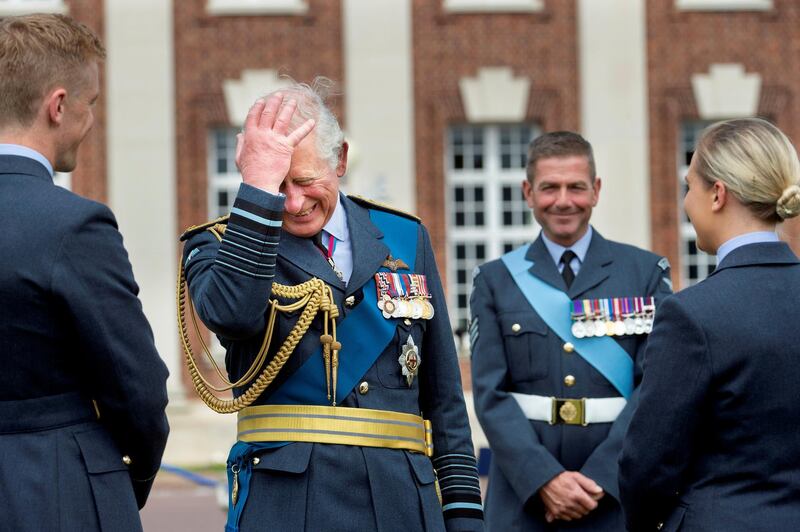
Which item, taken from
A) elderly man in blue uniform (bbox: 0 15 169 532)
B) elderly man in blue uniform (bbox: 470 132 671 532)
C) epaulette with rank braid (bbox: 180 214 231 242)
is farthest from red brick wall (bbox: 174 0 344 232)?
elderly man in blue uniform (bbox: 0 15 169 532)

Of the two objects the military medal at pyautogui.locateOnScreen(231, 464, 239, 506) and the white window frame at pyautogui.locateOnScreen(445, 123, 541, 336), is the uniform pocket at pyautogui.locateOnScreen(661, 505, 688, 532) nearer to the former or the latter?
the military medal at pyautogui.locateOnScreen(231, 464, 239, 506)

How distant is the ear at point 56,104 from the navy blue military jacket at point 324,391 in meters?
0.49

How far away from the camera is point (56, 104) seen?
3512 millimetres

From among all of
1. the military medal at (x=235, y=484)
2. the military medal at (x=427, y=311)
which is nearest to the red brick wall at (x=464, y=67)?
the military medal at (x=427, y=311)

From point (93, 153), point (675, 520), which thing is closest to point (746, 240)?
point (675, 520)

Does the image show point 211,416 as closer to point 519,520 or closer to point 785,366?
point 519,520

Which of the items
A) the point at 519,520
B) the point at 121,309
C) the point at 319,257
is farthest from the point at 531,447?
the point at 121,309

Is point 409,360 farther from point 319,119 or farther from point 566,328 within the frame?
point 566,328

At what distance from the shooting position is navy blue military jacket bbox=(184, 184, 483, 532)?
3689mm

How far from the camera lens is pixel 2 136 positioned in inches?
140

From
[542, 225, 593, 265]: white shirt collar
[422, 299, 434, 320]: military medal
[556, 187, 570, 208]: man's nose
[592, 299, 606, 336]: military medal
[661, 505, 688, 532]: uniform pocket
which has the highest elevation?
[556, 187, 570, 208]: man's nose

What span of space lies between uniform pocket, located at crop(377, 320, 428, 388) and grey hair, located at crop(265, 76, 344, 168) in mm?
487

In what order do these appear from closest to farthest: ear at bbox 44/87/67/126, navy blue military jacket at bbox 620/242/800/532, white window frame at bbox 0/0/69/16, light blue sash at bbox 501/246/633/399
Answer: ear at bbox 44/87/67/126, navy blue military jacket at bbox 620/242/800/532, light blue sash at bbox 501/246/633/399, white window frame at bbox 0/0/69/16

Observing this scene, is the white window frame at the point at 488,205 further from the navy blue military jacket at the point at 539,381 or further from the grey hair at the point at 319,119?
the grey hair at the point at 319,119
